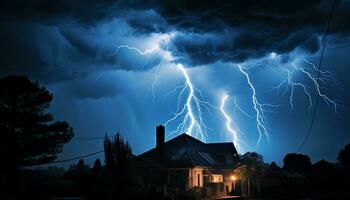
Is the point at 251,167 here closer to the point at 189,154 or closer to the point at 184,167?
the point at 189,154

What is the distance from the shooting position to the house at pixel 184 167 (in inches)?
1622

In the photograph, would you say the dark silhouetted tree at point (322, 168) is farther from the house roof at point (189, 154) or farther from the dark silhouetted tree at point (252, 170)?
the dark silhouetted tree at point (252, 170)

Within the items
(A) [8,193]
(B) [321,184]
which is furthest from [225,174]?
(A) [8,193]

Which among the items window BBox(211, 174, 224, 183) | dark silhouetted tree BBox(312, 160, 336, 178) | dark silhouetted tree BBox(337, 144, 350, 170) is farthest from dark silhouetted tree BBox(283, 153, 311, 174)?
window BBox(211, 174, 224, 183)

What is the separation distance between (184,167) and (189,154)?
3.43 metres

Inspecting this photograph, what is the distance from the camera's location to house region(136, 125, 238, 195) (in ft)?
135

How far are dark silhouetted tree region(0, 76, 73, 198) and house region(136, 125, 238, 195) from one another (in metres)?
9.51

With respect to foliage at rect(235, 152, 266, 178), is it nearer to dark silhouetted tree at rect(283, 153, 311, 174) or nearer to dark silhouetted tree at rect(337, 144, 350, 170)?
dark silhouetted tree at rect(283, 153, 311, 174)

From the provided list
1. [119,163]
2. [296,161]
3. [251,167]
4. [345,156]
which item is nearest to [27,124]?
[119,163]

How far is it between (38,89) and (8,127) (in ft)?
14.5

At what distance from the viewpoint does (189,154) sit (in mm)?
44375

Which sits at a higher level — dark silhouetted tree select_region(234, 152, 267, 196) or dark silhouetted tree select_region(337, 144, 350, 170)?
dark silhouetted tree select_region(337, 144, 350, 170)

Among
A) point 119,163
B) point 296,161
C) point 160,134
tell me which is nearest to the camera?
point 119,163

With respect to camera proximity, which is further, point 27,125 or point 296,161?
point 296,161
